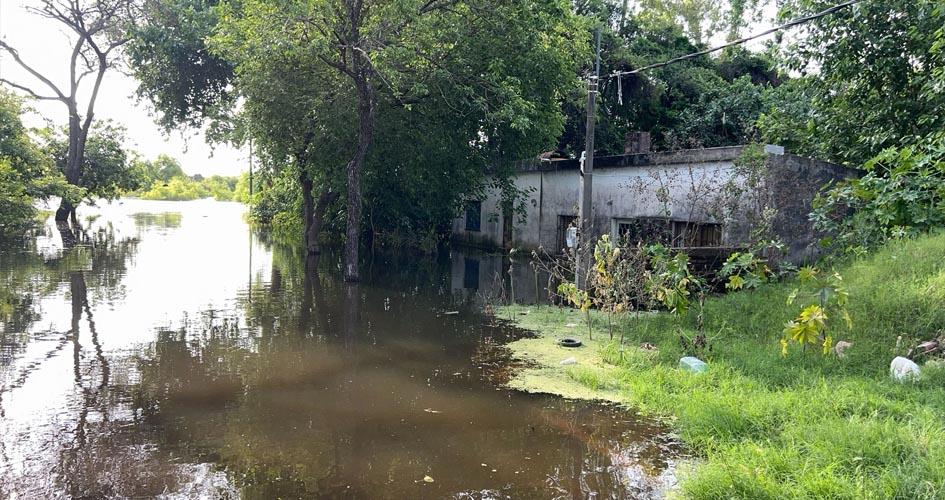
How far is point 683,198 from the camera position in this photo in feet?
44.5

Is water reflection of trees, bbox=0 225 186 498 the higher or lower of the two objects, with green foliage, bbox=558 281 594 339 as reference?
lower

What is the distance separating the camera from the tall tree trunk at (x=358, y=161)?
13320 millimetres

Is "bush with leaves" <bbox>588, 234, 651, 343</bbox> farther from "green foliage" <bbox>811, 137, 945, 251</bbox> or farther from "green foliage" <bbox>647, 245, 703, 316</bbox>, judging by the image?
"green foliage" <bbox>811, 137, 945, 251</bbox>

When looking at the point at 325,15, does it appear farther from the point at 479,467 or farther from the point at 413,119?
the point at 479,467

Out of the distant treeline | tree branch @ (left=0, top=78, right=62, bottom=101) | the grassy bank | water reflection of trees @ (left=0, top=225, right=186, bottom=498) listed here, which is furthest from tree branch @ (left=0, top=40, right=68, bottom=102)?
the distant treeline

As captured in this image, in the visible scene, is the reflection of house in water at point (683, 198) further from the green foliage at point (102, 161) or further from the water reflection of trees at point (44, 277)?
the green foliage at point (102, 161)

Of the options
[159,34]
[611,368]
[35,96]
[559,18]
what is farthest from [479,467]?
[35,96]

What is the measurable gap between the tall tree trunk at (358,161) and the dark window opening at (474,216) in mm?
8658

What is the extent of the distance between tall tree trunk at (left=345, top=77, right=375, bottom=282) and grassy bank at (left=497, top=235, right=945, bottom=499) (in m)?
5.86

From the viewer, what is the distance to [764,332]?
7.52m

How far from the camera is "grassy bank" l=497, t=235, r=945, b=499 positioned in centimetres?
389

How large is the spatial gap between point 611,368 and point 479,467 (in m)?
2.86

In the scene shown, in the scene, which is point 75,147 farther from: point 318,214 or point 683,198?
point 683,198

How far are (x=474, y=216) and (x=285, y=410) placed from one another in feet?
59.1
